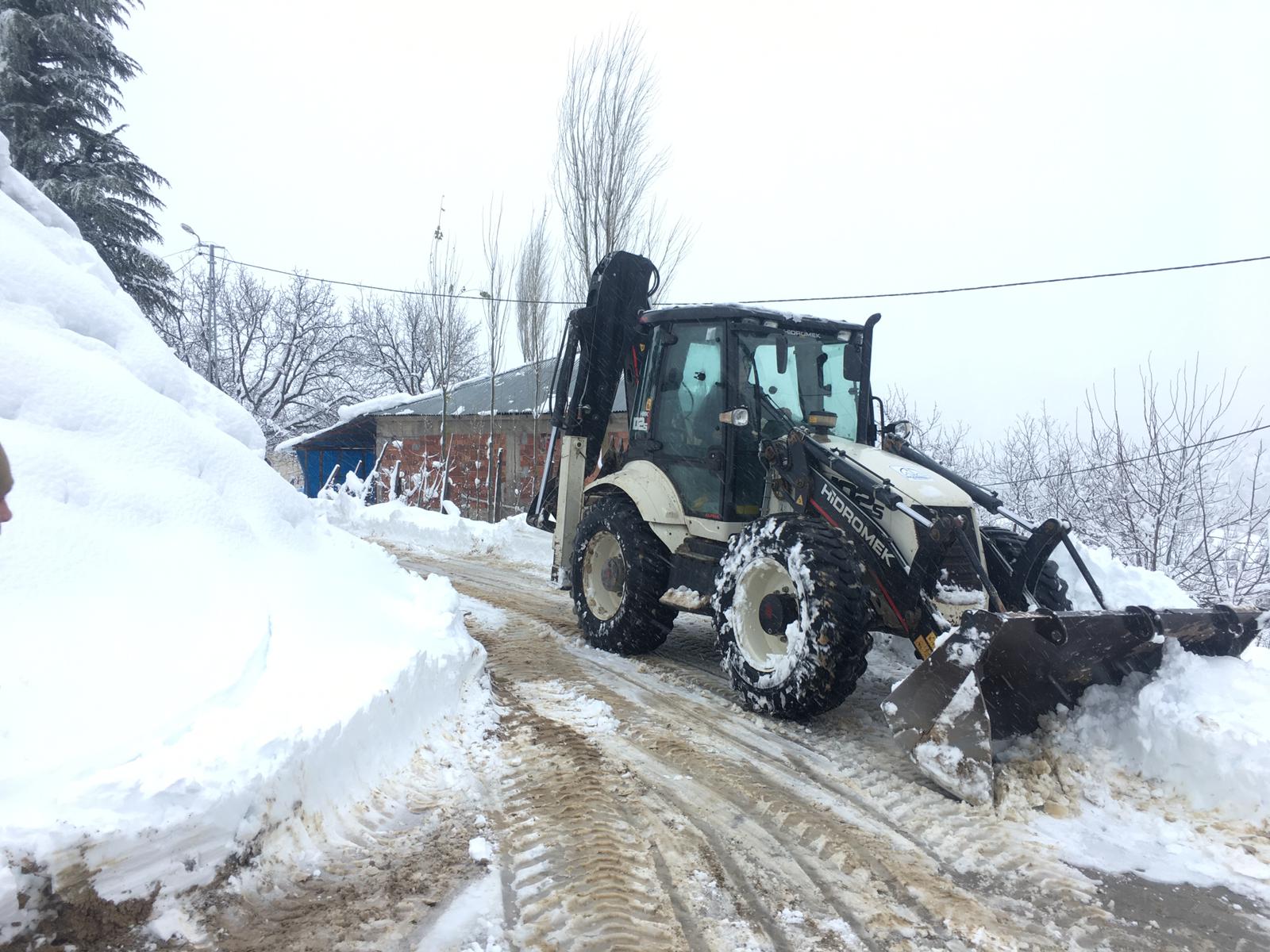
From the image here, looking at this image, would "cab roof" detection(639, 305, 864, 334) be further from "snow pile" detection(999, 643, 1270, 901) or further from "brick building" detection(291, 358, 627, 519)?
"brick building" detection(291, 358, 627, 519)

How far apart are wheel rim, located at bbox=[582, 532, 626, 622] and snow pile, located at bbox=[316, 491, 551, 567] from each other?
5.12 metres

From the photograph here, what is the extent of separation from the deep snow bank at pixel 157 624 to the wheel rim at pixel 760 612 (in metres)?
1.81

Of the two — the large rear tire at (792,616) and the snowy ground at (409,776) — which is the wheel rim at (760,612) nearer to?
the large rear tire at (792,616)

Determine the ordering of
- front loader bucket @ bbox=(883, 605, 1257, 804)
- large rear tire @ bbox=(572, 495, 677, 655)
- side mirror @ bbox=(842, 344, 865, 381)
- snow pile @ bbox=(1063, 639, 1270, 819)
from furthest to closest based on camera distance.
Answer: large rear tire @ bbox=(572, 495, 677, 655)
side mirror @ bbox=(842, 344, 865, 381)
front loader bucket @ bbox=(883, 605, 1257, 804)
snow pile @ bbox=(1063, 639, 1270, 819)

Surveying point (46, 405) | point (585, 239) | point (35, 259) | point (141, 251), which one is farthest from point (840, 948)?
point (141, 251)

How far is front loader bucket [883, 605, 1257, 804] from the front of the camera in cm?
372

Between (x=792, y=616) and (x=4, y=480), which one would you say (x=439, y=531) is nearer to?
(x=792, y=616)

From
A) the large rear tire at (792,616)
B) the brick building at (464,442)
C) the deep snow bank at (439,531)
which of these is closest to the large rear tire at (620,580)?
the large rear tire at (792,616)

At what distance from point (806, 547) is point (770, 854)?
1.79m

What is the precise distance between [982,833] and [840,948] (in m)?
1.19

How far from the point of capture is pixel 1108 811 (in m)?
3.63

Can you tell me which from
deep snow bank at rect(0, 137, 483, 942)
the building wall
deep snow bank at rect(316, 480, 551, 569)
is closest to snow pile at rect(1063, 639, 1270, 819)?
deep snow bank at rect(0, 137, 483, 942)

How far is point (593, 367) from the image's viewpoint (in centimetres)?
755

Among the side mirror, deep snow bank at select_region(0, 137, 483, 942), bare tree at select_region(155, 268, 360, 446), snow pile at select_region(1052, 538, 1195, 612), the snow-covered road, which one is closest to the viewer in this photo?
deep snow bank at select_region(0, 137, 483, 942)
